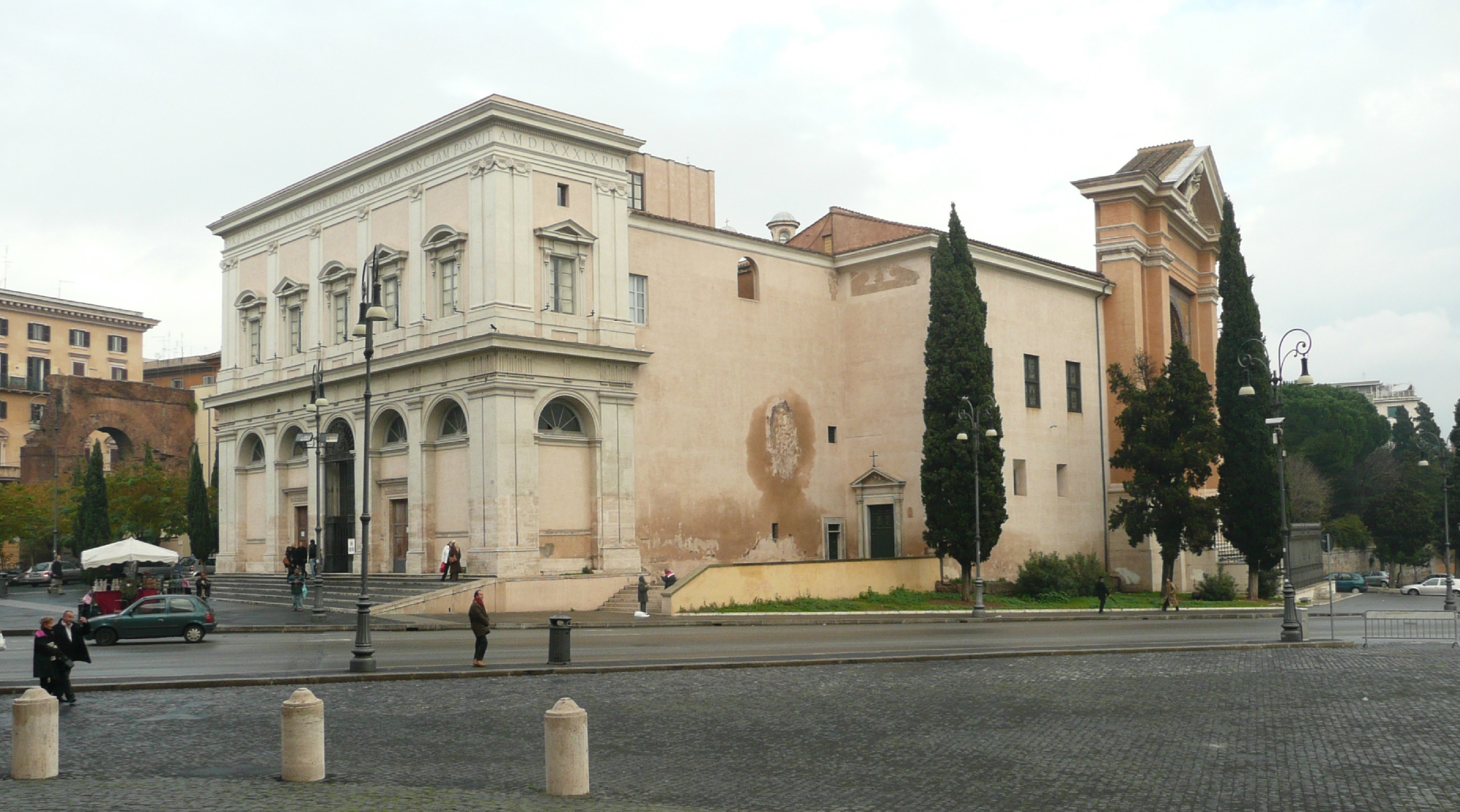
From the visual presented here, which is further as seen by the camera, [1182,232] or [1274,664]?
[1182,232]

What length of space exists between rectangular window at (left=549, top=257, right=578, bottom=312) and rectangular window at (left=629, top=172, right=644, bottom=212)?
9.15 m

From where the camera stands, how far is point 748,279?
154 ft

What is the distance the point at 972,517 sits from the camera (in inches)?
1640

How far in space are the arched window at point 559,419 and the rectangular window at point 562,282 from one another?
2894 millimetres

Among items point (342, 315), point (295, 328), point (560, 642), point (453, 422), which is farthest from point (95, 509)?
point (560, 642)

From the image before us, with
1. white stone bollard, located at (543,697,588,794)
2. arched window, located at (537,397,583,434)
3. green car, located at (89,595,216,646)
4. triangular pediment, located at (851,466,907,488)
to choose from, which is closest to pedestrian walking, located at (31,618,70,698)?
white stone bollard, located at (543,697,588,794)

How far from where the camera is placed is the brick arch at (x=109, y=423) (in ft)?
251

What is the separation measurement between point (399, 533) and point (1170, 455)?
25993mm

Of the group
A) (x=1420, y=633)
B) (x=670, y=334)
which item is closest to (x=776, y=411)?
(x=670, y=334)

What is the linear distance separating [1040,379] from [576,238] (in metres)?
19.5

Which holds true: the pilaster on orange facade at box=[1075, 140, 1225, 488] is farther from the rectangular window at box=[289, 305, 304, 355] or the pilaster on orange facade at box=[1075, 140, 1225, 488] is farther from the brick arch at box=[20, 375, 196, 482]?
the brick arch at box=[20, 375, 196, 482]

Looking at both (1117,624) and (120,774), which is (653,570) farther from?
(120,774)

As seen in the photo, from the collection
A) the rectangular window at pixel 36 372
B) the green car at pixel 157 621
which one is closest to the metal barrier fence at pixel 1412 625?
the green car at pixel 157 621

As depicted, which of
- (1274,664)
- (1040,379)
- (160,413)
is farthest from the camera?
(160,413)
